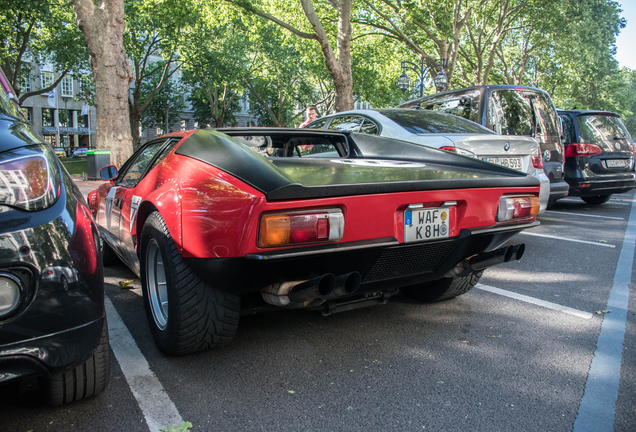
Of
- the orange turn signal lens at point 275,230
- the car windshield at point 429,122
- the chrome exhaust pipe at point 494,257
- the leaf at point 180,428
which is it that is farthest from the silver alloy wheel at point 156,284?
the car windshield at point 429,122

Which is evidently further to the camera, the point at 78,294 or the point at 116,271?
the point at 116,271

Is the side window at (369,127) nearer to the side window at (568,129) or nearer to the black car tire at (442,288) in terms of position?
the black car tire at (442,288)

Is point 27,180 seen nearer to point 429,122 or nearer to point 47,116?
point 429,122

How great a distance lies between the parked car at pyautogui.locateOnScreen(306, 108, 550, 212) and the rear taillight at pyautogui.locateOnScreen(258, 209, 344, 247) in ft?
10.2

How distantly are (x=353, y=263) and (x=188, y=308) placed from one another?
2.67 ft

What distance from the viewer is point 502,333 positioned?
303cm

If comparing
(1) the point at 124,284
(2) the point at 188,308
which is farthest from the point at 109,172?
(2) the point at 188,308

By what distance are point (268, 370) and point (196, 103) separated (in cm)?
4759

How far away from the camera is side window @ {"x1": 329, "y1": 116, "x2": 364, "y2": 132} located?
598 cm

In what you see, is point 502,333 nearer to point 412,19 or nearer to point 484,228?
point 484,228

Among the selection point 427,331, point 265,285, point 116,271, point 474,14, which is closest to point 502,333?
point 427,331

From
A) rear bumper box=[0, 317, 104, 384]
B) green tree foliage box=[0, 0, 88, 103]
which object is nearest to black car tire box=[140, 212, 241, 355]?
rear bumper box=[0, 317, 104, 384]

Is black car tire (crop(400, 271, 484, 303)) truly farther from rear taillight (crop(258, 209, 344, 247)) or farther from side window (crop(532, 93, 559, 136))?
side window (crop(532, 93, 559, 136))

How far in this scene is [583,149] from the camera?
854 centimetres
